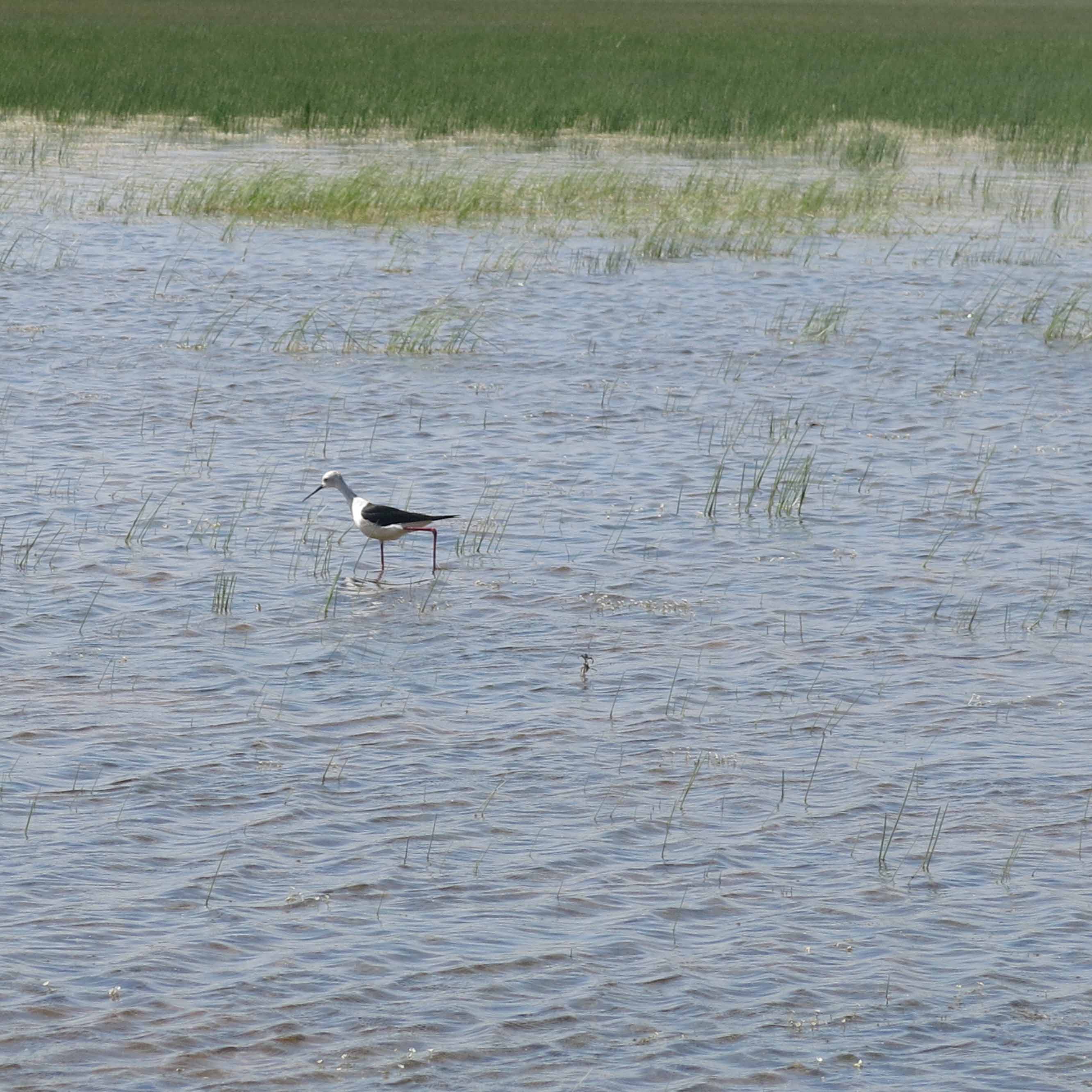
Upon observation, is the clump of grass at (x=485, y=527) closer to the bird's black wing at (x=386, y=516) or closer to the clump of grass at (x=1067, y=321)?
the bird's black wing at (x=386, y=516)

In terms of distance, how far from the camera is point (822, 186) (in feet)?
83.8

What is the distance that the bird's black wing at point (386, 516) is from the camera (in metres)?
10.1

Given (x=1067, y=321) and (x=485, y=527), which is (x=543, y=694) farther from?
(x=1067, y=321)

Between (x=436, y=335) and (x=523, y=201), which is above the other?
(x=523, y=201)

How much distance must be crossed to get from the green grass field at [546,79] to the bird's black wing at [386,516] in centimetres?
2076

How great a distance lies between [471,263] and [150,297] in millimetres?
3797

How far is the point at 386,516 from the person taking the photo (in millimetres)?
10078

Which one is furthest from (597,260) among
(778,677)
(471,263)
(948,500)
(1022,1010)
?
(1022,1010)

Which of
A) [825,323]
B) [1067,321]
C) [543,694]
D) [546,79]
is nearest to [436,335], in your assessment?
[825,323]

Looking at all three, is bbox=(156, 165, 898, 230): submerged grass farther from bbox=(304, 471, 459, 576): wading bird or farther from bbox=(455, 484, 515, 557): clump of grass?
bbox=(304, 471, 459, 576): wading bird

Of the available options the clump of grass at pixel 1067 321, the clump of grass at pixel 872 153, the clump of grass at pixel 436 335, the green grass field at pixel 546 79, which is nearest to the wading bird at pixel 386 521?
the clump of grass at pixel 436 335

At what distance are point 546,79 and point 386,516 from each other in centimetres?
2730

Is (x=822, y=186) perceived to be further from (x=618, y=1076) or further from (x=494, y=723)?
(x=618, y=1076)

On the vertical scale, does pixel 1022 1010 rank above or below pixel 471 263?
below
